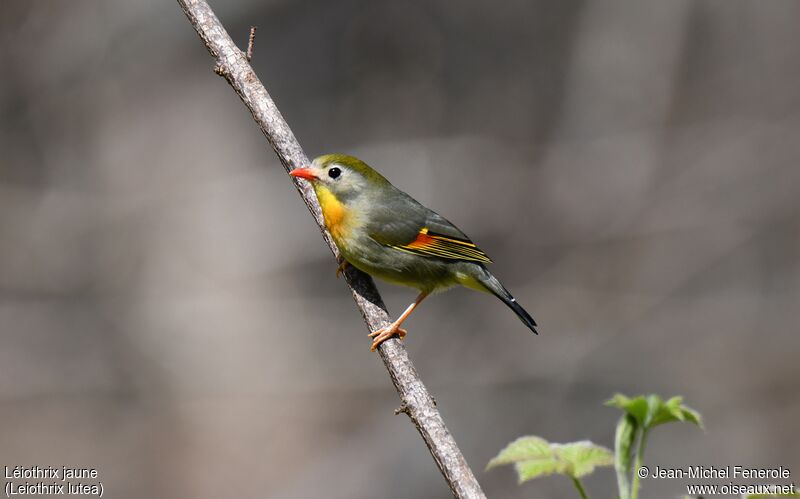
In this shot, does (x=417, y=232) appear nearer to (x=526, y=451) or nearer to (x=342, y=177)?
(x=342, y=177)

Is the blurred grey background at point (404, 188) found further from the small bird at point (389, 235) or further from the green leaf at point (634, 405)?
the green leaf at point (634, 405)

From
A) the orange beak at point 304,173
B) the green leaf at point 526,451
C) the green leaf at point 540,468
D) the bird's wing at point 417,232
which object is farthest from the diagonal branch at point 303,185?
the green leaf at point 540,468

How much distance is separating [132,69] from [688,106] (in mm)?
7215

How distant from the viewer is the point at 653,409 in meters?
2.35

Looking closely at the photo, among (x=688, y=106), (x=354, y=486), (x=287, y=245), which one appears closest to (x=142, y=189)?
(x=287, y=245)

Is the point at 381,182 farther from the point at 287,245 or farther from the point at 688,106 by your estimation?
the point at 688,106

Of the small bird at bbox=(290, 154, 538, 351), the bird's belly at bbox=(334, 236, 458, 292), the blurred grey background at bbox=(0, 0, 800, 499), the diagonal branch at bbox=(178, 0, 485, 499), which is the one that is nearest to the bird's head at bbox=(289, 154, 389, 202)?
the small bird at bbox=(290, 154, 538, 351)

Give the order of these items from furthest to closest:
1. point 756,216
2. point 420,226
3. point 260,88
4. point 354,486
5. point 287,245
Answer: point 287,245 → point 756,216 → point 354,486 → point 420,226 → point 260,88

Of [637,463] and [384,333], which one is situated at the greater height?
[384,333]

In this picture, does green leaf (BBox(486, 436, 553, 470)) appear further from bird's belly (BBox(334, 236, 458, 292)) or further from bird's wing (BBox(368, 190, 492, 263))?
bird's wing (BBox(368, 190, 492, 263))

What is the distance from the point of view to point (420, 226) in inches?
200

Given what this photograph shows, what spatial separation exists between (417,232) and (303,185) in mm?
732

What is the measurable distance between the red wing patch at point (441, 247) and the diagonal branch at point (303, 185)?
0.41 meters

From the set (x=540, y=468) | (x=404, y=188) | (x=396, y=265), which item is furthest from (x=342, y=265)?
(x=404, y=188)
